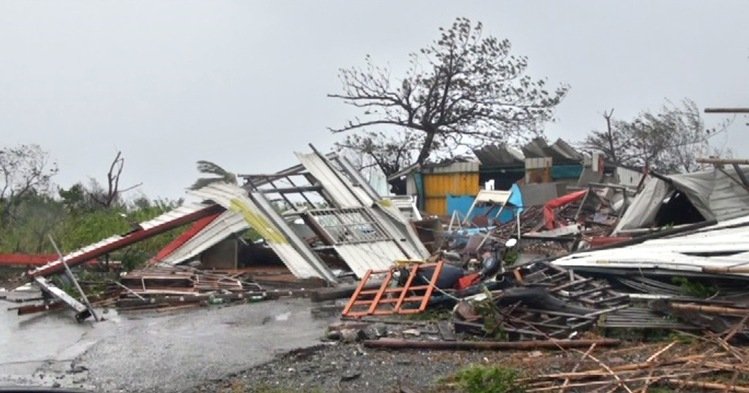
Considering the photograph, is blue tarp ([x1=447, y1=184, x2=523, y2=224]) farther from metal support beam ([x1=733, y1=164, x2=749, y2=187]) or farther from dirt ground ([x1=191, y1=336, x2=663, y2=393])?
dirt ground ([x1=191, y1=336, x2=663, y2=393])

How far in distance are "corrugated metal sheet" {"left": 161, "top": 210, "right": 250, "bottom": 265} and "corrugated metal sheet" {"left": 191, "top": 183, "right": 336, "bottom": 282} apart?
0.17 meters

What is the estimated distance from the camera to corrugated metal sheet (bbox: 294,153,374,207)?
57.7 ft

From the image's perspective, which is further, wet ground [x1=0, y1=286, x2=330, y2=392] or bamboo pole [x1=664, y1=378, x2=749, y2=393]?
wet ground [x1=0, y1=286, x2=330, y2=392]

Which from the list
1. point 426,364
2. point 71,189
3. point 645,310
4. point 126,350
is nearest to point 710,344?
point 645,310

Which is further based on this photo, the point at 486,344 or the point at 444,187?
the point at 444,187

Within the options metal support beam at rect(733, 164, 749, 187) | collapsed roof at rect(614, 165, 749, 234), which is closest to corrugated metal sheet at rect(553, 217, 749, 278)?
collapsed roof at rect(614, 165, 749, 234)

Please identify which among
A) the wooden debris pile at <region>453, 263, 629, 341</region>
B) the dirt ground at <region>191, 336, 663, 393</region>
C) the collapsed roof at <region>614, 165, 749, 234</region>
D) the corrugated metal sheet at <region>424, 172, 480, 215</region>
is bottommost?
the dirt ground at <region>191, 336, 663, 393</region>

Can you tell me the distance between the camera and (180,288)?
14.3m

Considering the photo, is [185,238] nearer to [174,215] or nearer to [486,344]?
[174,215]

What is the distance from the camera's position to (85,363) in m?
9.05

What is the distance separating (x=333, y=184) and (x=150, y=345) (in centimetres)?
819

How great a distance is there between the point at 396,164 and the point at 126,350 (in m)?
23.7

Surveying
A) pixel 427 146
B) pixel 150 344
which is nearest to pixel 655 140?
pixel 427 146

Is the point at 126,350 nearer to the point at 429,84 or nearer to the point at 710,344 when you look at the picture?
the point at 710,344
